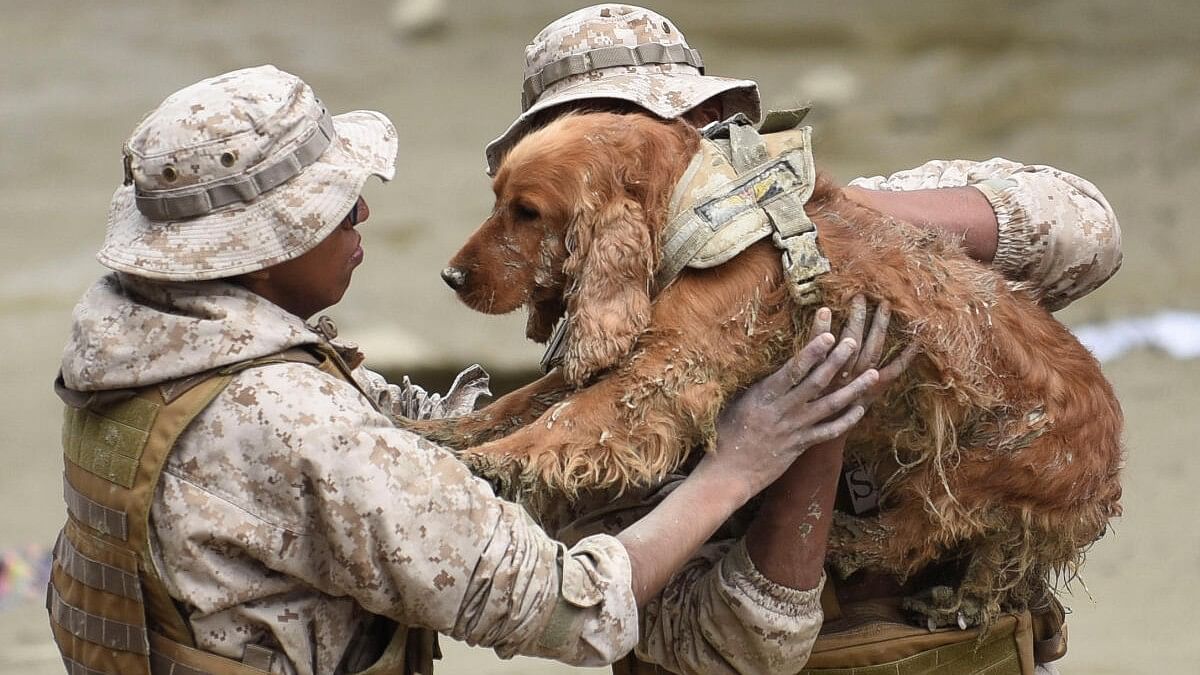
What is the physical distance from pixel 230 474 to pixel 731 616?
1167mm

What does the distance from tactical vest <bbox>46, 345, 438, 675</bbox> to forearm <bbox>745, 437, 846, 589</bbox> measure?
2.76ft

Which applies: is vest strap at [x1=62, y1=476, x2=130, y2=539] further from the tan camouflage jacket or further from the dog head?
the dog head

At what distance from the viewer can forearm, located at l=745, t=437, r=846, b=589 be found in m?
3.17

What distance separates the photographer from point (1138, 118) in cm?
1438

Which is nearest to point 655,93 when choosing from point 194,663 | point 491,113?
point 194,663

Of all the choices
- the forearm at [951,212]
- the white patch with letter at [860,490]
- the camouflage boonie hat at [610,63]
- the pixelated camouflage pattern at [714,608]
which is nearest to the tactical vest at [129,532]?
the pixelated camouflage pattern at [714,608]

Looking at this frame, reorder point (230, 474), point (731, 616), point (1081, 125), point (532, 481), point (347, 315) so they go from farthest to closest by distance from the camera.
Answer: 1. point (1081, 125)
2. point (347, 315)
3. point (731, 616)
4. point (532, 481)
5. point (230, 474)

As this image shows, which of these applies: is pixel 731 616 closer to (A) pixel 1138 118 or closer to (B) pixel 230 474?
(B) pixel 230 474

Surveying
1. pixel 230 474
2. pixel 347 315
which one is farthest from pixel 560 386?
pixel 347 315

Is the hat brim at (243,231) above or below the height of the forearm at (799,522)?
above

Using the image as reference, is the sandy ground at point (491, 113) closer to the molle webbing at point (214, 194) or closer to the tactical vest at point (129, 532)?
the tactical vest at point (129, 532)

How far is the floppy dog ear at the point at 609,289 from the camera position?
10.0ft

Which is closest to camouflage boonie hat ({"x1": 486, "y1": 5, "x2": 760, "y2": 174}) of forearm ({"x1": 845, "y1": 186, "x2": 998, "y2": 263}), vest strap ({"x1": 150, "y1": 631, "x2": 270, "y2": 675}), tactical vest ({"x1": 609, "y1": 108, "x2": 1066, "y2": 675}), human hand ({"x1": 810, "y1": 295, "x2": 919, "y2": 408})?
tactical vest ({"x1": 609, "y1": 108, "x2": 1066, "y2": 675})

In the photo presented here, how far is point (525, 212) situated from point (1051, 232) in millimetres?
1295
